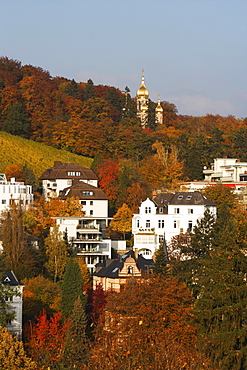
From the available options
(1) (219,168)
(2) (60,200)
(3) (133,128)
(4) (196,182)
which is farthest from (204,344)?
(3) (133,128)

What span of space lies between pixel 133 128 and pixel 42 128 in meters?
11.2

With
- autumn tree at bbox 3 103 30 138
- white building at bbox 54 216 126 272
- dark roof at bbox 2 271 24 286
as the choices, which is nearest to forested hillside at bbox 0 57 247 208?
autumn tree at bbox 3 103 30 138

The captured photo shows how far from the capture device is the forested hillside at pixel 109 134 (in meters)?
80.4

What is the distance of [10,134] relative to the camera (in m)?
95.6

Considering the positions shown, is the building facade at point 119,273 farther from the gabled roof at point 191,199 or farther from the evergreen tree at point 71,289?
the gabled roof at point 191,199

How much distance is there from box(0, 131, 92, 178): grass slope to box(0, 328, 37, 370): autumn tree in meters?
44.1

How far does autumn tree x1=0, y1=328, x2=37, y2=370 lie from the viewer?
39.8m

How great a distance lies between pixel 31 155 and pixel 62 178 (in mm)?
13442

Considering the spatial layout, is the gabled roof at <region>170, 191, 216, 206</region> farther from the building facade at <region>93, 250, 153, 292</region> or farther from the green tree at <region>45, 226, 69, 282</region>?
the green tree at <region>45, 226, 69, 282</region>

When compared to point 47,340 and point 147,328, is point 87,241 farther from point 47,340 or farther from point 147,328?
point 147,328

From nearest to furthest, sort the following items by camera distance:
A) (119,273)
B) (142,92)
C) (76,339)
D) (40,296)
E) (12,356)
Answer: (12,356) < (76,339) < (40,296) < (119,273) < (142,92)

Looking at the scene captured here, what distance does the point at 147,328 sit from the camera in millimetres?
40156

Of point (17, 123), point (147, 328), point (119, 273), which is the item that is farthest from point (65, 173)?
point (147, 328)

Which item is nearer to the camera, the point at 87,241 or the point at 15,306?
the point at 15,306
